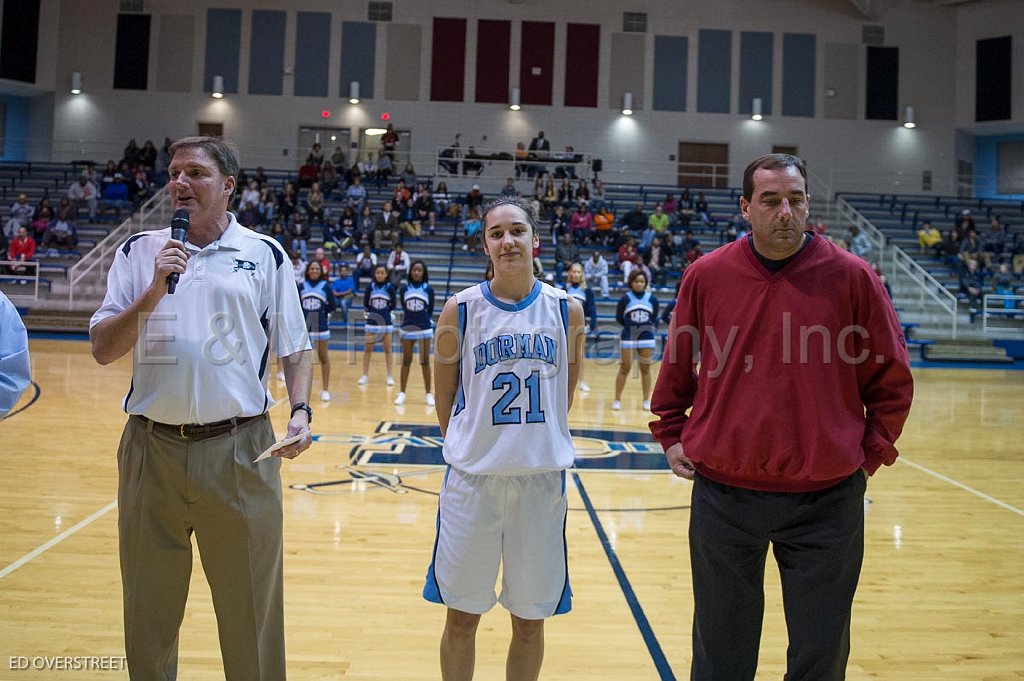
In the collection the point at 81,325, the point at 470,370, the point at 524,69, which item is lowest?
the point at 470,370

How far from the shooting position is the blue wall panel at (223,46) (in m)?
24.9

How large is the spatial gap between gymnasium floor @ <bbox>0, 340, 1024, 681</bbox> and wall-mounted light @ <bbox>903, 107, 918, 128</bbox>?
20.0 m

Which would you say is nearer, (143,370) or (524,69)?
(143,370)

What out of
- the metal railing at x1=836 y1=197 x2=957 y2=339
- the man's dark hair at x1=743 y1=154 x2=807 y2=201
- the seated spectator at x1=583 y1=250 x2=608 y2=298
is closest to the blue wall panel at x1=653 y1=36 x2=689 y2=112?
the metal railing at x1=836 y1=197 x2=957 y2=339

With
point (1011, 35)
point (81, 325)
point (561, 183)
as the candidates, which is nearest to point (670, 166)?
point (561, 183)

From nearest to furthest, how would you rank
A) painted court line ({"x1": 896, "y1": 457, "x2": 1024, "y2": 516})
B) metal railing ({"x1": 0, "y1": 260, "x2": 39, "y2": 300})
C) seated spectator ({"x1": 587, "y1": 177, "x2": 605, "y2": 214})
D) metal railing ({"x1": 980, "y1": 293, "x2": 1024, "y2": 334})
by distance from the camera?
painted court line ({"x1": 896, "y1": 457, "x2": 1024, "y2": 516}) < metal railing ({"x1": 0, "y1": 260, "x2": 39, "y2": 300}) < metal railing ({"x1": 980, "y1": 293, "x2": 1024, "y2": 334}) < seated spectator ({"x1": 587, "y1": 177, "x2": 605, "y2": 214})

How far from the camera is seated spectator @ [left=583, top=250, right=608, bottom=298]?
17.9 m

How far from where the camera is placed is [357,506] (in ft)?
17.9

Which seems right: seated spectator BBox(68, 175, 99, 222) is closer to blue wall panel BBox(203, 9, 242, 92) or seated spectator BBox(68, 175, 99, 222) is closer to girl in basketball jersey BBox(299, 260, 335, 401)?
blue wall panel BBox(203, 9, 242, 92)

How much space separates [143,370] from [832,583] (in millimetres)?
2037

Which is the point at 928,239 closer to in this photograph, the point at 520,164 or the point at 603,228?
the point at 603,228

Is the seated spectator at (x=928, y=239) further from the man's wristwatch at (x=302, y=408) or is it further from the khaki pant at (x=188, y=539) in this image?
the khaki pant at (x=188, y=539)

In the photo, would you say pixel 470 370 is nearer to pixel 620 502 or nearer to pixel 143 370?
pixel 143 370

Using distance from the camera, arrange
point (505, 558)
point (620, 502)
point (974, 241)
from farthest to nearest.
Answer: point (974, 241)
point (620, 502)
point (505, 558)
